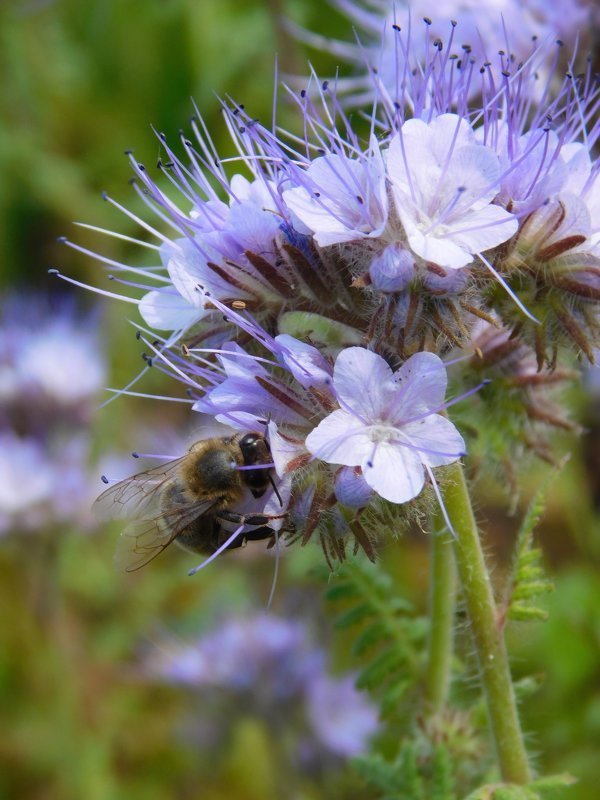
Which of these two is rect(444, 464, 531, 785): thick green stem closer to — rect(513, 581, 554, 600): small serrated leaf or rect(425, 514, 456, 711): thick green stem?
rect(513, 581, 554, 600): small serrated leaf

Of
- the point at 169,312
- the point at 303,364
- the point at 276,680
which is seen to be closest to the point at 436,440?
the point at 303,364

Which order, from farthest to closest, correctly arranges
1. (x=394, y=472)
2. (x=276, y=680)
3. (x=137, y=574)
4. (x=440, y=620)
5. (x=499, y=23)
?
(x=137, y=574)
(x=276, y=680)
(x=499, y=23)
(x=440, y=620)
(x=394, y=472)

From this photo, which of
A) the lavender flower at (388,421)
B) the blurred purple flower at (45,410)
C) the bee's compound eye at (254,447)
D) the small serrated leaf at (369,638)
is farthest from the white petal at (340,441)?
the blurred purple flower at (45,410)

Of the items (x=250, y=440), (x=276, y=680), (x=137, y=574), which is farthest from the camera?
(x=137, y=574)

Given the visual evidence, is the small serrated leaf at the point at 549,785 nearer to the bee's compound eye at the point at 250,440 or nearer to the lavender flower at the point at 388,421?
the lavender flower at the point at 388,421

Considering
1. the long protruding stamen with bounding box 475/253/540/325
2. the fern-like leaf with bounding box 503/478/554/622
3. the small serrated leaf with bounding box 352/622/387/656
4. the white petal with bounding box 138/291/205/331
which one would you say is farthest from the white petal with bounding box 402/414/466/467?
the small serrated leaf with bounding box 352/622/387/656

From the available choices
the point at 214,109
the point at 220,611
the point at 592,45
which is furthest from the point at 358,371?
the point at 214,109

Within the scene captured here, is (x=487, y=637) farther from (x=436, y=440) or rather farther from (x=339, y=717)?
(x=339, y=717)

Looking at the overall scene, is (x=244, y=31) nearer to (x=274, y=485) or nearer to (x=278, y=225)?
(x=278, y=225)
